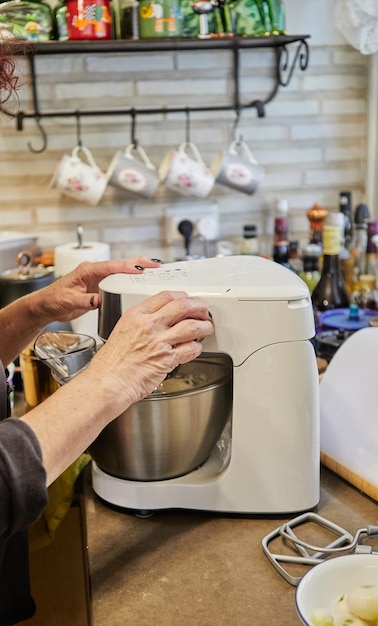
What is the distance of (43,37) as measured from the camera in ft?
5.33

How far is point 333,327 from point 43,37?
0.90 metres

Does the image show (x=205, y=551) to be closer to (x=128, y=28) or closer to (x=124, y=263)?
(x=124, y=263)

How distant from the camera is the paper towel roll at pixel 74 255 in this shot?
5.38ft

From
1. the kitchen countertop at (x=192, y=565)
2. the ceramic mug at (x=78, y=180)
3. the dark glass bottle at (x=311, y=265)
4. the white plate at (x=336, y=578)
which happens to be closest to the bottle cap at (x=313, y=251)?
the dark glass bottle at (x=311, y=265)

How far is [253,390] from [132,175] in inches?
36.6

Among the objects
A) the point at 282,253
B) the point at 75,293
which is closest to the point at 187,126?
the point at 282,253

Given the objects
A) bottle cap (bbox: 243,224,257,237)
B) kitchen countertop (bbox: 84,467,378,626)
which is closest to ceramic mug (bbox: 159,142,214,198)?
bottle cap (bbox: 243,224,257,237)

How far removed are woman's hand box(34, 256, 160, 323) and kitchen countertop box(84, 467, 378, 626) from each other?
294mm

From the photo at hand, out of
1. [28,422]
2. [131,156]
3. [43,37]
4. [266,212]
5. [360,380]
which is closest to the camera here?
[28,422]

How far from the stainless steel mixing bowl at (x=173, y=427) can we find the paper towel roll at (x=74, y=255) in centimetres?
70

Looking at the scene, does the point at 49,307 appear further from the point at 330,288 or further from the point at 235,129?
the point at 235,129

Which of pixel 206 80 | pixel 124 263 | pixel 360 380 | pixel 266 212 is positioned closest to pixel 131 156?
pixel 206 80

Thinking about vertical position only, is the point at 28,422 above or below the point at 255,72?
below

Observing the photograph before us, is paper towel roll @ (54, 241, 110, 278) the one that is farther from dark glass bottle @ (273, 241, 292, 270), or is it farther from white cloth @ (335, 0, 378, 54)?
white cloth @ (335, 0, 378, 54)
